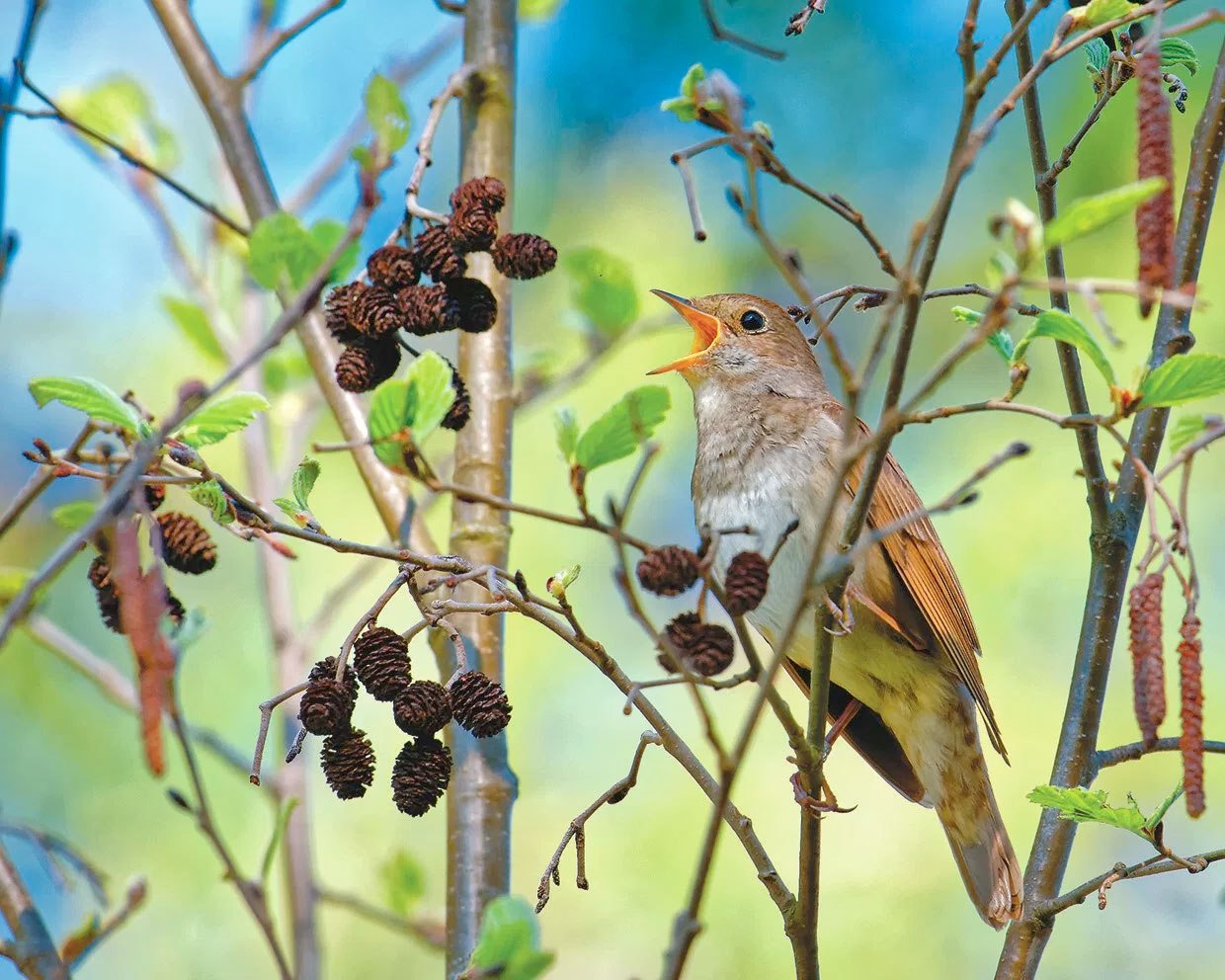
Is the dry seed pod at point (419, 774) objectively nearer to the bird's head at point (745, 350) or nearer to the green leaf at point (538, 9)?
the bird's head at point (745, 350)

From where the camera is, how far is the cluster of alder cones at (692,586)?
1.67 metres

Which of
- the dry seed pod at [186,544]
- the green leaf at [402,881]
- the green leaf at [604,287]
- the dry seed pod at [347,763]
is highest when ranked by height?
the green leaf at [604,287]

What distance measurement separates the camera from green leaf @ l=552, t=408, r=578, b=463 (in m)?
1.88

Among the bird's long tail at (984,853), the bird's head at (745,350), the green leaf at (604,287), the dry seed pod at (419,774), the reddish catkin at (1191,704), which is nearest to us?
the reddish catkin at (1191,704)

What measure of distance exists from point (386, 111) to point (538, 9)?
195 centimetres

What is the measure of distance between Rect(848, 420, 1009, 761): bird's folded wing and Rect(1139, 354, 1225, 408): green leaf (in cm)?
185

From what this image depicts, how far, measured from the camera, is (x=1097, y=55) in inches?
98.7

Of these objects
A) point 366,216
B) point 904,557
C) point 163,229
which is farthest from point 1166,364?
point 163,229

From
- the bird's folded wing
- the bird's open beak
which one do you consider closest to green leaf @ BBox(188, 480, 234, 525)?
the bird's folded wing

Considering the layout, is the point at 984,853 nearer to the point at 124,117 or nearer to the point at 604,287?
the point at 604,287

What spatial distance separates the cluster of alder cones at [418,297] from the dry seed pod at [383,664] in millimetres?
369

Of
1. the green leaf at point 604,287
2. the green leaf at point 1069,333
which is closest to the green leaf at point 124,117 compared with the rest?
the green leaf at point 604,287

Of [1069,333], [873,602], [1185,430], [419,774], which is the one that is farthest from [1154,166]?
[873,602]

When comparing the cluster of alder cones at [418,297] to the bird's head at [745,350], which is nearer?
the cluster of alder cones at [418,297]
